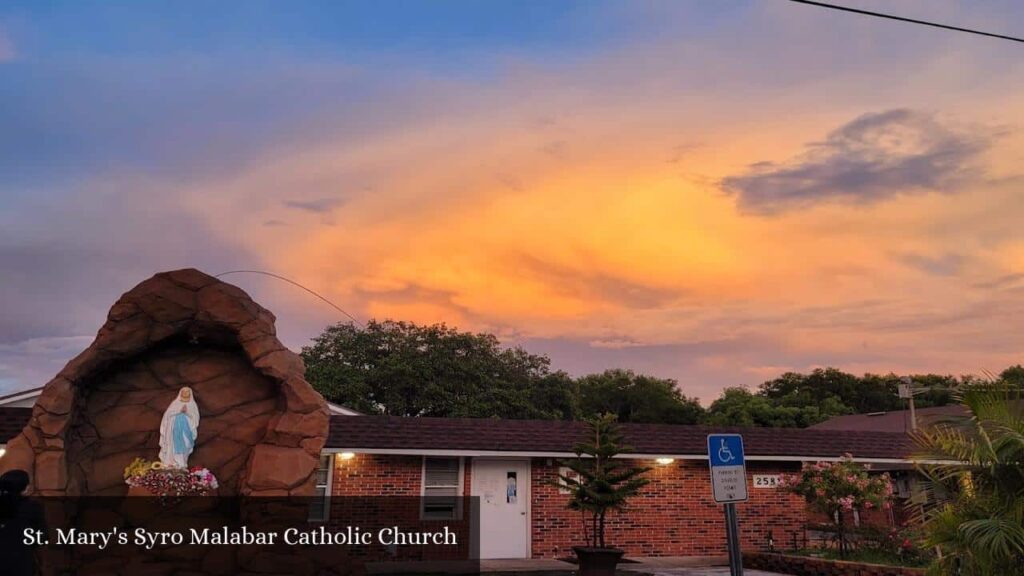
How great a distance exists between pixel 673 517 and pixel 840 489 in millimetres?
4557

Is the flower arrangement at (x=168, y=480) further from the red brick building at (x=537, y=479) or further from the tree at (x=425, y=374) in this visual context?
the tree at (x=425, y=374)

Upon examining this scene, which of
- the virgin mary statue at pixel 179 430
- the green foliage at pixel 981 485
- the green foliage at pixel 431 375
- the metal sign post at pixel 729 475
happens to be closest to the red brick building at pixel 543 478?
the virgin mary statue at pixel 179 430

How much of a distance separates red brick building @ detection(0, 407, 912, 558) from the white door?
25 millimetres

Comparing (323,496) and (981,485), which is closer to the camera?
(981,485)

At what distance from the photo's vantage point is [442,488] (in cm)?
1859

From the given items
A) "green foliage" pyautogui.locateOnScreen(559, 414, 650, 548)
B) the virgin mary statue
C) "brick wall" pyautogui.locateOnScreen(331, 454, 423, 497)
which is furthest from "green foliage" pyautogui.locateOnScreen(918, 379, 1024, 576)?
"brick wall" pyautogui.locateOnScreen(331, 454, 423, 497)

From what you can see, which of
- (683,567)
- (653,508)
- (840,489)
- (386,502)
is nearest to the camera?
(840,489)

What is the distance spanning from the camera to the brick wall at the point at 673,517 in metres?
19.0

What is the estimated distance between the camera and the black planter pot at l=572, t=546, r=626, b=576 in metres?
14.7

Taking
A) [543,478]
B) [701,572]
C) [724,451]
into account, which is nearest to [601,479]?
[701,572]

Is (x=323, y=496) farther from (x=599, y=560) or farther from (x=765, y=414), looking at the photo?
(x=765, y=414)

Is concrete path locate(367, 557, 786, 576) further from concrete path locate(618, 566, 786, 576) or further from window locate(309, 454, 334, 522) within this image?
window locate(309, 454, 334, 522)

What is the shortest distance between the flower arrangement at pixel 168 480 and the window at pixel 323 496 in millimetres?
7263

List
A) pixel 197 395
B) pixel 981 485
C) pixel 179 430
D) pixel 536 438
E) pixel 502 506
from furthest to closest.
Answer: pixel 536 438 < pixel 502 506 < pixel 197 395 < pixel 179 430 < pixel 981 485
